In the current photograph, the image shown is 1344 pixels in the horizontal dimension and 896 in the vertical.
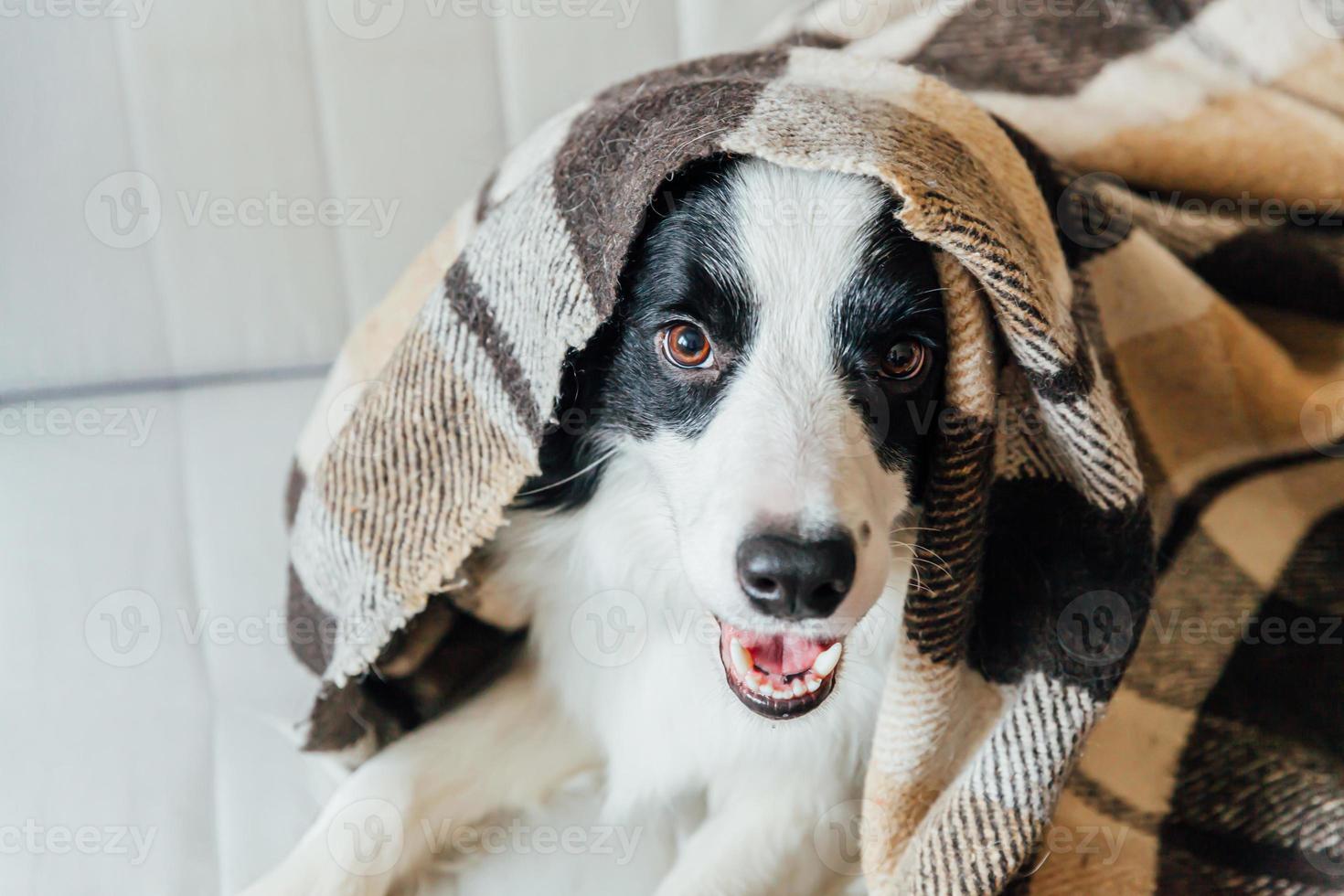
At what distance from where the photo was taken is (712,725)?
1.21 m

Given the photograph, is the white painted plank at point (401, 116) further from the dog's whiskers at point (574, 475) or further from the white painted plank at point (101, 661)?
the dog's whiskers at point (574, 475)

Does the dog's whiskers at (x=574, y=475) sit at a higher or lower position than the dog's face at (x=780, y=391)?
lower

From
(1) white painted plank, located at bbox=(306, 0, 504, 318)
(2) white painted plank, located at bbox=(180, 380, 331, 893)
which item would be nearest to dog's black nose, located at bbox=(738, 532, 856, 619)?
(2) white painted plank, located at bbox=(180, 380, 331, 893)

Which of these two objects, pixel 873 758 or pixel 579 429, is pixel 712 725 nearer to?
pixel 873 758

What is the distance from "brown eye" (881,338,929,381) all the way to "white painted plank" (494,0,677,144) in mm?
875

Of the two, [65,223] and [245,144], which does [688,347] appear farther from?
[65,223]

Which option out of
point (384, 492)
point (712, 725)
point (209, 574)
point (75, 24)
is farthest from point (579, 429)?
point (75, 24)

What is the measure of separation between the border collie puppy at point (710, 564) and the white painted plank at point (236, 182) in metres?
0.67

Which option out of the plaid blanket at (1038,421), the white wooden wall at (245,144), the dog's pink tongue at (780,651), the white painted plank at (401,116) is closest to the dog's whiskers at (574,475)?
the plaid blanket at (1038,421)

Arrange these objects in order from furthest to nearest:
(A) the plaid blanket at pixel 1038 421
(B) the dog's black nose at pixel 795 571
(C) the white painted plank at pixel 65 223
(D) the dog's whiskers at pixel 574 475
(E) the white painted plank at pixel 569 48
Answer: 1. (E) the white painted plank at pixel 569 48
2. (C) the white painted plank at pixel 65 223
3. (D) the dog's whiskers at pixel 574 475
4. (A) the plaid blanket at pixel 1038 421
5. (B) the dog's black nose at pixel 795 571

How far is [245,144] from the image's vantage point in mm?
1593

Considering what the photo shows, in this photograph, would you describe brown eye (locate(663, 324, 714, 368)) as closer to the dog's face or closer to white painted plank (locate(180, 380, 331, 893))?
the dog's face

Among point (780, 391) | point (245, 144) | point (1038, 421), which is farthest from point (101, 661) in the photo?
point (1038, 421)

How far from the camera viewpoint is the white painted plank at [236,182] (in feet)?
5.06
